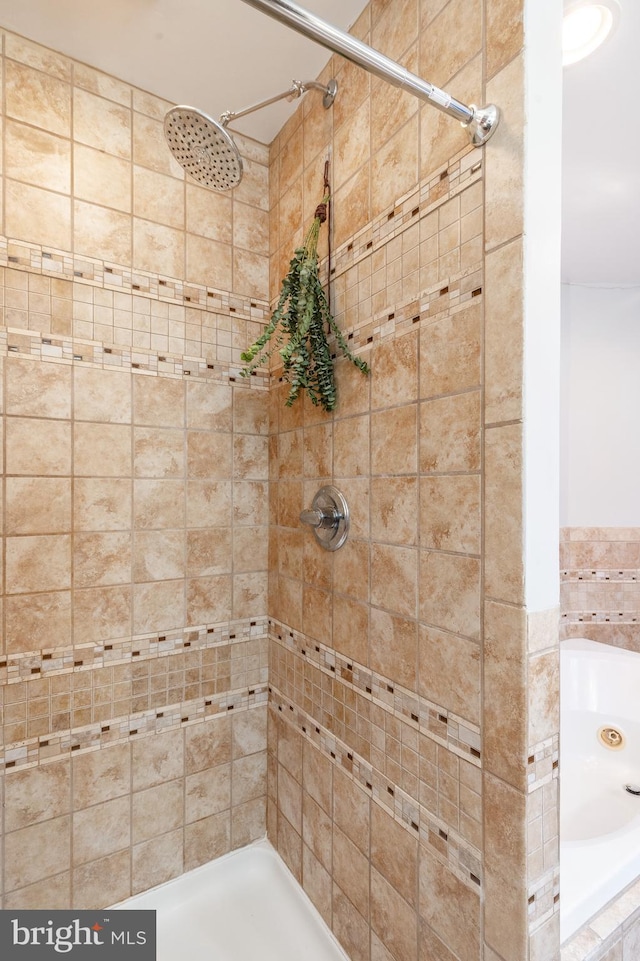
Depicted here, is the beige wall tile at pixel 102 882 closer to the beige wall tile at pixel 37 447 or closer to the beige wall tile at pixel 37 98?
the beige wall tile at pixel 37 447

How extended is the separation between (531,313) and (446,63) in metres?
0.57

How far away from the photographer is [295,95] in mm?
1140

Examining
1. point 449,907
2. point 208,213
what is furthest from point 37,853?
point 208,213

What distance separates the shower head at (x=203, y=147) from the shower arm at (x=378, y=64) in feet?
0.99

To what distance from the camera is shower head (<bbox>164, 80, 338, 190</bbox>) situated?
97 centimetres

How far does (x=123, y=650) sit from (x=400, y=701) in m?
0.82

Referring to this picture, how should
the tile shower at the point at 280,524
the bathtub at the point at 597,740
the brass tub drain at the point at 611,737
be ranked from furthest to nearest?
1. the brass tub drain at the point at 611,737
2. the bathtub at the point at 597,740
3. the tile shower at the point at 280,524

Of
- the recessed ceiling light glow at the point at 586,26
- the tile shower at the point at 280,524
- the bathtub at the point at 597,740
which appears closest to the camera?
the tile shower at the point at 280,524

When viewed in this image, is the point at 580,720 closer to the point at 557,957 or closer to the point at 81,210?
the point at 557,957

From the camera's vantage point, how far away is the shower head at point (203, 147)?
3.16 ft

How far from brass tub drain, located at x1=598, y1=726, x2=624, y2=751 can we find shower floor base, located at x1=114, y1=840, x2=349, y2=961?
1574 mm

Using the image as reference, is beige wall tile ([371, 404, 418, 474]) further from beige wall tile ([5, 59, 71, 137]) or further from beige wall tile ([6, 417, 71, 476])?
beige wall tile ([5, 59, 71, 137])

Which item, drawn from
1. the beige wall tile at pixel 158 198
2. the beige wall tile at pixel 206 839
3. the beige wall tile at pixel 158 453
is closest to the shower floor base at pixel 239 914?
the beige wall tile at pixel 206 839

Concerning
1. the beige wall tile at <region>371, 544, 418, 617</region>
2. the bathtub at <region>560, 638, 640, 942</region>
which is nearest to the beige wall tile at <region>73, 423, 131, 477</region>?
the beige wall tile at <region>371, 544, 418, 617</region>
